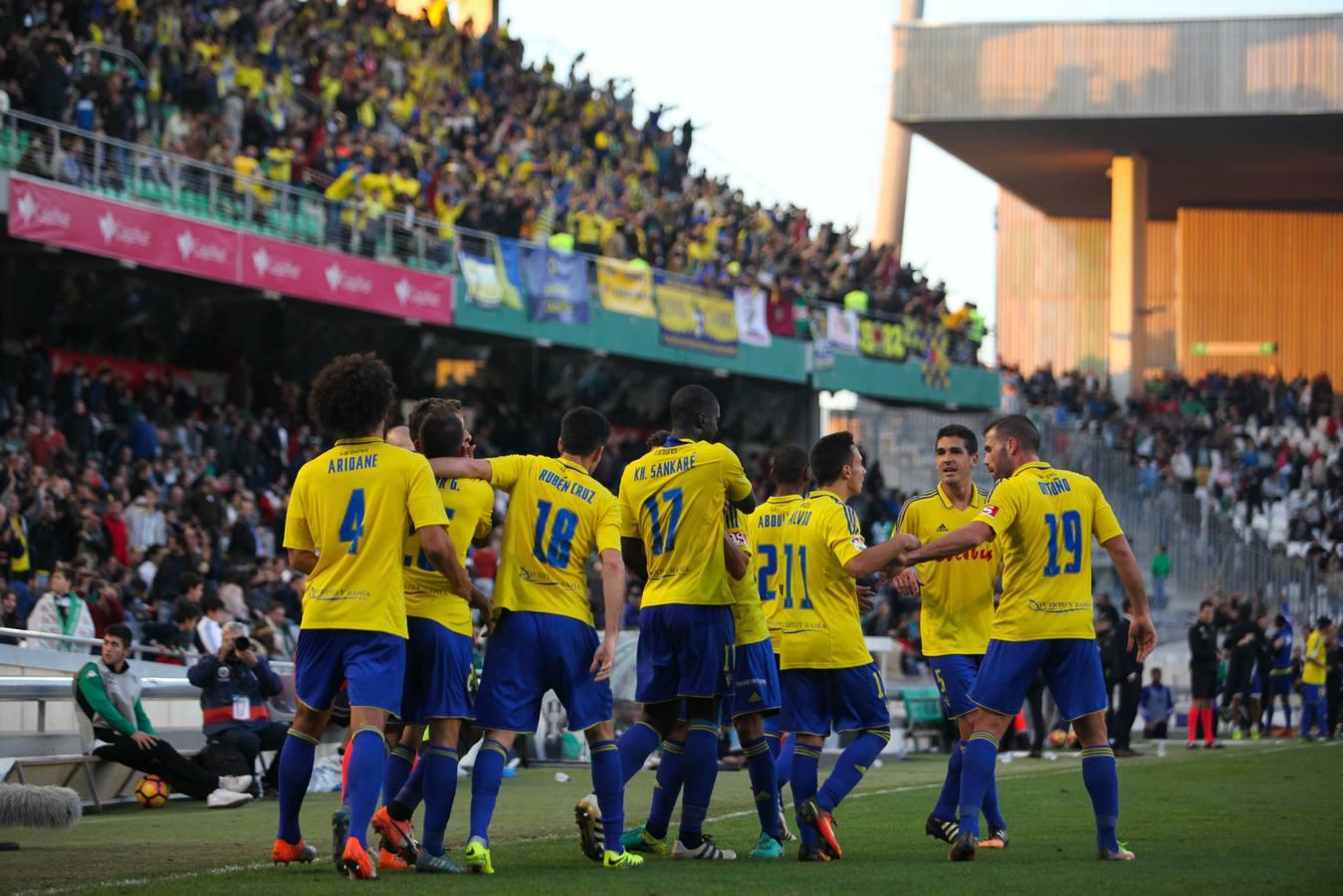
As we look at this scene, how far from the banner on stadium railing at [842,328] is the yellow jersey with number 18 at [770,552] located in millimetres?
29104

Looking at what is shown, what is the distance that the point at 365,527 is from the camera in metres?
8.18

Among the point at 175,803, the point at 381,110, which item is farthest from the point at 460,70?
the point at 175,803

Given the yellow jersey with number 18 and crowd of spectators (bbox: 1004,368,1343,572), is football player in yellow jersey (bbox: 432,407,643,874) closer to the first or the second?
the yellow jersey with number 18

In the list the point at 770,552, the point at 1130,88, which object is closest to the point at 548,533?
the point at 770,552

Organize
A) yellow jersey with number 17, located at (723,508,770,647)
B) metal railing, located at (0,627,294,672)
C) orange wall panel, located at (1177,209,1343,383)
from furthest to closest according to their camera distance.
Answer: orange wall panel, located at (1177,209,1343,383), metal railing, located at (0,627,294,672), yellow jersey with number 17, located at (723,508,770,647)

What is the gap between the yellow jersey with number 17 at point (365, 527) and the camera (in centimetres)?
814

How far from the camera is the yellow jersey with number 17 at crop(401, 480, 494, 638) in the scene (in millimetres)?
8719

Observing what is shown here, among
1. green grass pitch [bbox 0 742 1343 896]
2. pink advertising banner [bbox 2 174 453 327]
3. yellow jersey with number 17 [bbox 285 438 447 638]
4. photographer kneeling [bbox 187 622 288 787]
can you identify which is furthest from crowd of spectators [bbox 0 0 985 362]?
yellow jersey with number 17 [bbox 285 438 447 638]

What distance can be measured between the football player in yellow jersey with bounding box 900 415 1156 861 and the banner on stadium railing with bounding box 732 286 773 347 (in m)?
27.2

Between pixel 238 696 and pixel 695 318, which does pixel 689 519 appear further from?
pixel 695 318

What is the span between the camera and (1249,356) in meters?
56.1

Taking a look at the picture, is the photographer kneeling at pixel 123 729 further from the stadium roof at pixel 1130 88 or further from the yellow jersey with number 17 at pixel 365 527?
the stadium roof at pixel 1130 88

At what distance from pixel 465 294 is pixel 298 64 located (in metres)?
4.81

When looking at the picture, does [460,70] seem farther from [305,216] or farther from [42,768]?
[42,768]
